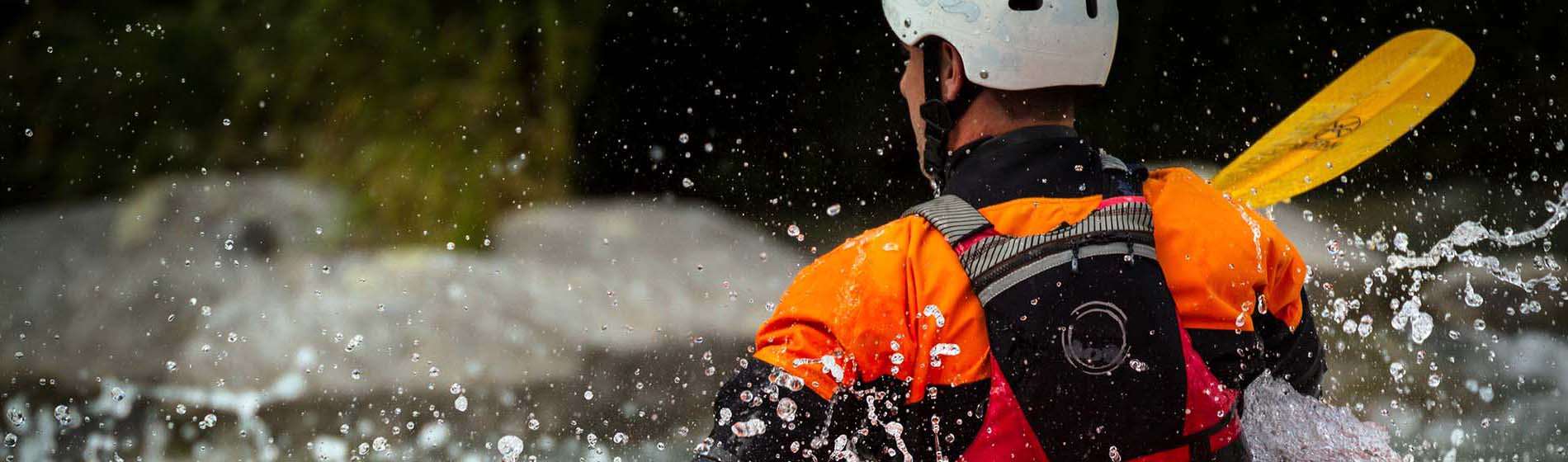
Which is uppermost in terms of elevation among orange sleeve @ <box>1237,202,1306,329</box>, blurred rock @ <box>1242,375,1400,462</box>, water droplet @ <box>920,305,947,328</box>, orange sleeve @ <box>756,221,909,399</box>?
orange sleeve @ <box>756,221,909,399</box>

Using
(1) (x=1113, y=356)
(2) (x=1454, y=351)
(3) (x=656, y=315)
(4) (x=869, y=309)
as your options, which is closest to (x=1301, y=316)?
(1) (x=1113, y=356)

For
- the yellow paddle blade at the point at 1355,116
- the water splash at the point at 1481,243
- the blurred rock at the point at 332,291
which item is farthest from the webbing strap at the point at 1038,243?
the water splash at the point at 1481,243

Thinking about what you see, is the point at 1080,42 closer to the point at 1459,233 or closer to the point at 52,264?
the point at 1459,233

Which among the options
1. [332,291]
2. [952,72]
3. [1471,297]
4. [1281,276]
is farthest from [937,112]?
[332,291]

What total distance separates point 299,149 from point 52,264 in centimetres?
101

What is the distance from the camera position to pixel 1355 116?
78.3 inches

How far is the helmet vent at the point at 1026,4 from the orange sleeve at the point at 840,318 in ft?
1.05

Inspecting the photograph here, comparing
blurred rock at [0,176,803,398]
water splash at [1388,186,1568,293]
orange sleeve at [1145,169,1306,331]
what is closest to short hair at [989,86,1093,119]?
orange sleeve at [1145,169,1306,331]

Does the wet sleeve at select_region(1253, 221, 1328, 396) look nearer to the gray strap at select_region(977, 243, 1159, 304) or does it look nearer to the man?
the man

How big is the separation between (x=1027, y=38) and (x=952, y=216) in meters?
0.27

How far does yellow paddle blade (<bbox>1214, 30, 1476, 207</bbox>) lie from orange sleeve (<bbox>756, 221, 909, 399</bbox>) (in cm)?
87

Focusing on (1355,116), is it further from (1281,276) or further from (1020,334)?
(1020,334)

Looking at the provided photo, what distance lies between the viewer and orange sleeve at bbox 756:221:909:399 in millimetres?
1246

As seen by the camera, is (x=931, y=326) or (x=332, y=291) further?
(x=332, y=291)
